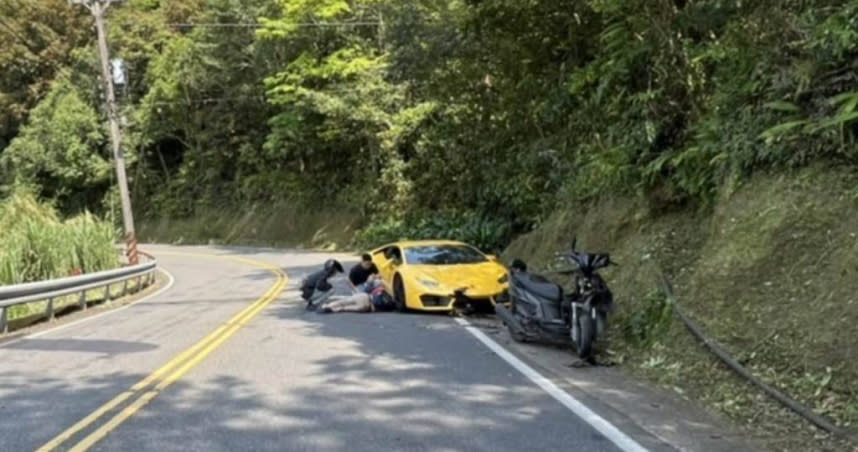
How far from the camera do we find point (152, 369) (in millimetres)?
8234

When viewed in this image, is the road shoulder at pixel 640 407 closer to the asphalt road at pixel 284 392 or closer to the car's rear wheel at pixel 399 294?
the asphalt road at pixel 284 392

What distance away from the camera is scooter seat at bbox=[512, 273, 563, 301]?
9.24 meters

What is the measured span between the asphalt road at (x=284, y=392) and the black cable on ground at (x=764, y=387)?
3.92 feet

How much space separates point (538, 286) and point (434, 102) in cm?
2068

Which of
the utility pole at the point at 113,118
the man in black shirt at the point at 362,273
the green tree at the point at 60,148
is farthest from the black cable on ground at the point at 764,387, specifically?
the green tree at the point at 60,148

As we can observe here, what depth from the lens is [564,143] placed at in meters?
17.9

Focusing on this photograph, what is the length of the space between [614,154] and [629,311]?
368 cm

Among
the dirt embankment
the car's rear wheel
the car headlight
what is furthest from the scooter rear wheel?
the car's rear wheel

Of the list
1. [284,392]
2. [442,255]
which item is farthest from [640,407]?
Result: [442,255]

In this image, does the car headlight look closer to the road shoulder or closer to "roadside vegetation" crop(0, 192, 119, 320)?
the road shoulder

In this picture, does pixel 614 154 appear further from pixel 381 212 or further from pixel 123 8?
pixel 123 8

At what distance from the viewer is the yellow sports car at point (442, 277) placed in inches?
496

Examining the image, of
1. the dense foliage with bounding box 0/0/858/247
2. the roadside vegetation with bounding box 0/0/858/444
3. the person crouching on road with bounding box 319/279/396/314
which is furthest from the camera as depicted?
the person crouching on road with bounding box 319/279/396/314

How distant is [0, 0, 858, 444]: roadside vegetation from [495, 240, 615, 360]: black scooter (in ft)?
2.14
